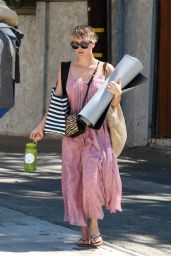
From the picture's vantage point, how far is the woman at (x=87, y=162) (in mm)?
6707

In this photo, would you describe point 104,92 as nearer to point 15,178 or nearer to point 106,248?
point 106,248

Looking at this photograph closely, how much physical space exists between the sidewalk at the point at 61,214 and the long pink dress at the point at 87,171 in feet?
1.24

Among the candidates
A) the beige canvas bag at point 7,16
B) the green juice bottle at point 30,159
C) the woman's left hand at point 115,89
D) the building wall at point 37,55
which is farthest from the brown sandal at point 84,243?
the building wall at point 37,55

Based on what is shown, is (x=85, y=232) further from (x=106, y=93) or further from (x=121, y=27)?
(x=121, y=27)

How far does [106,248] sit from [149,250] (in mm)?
387

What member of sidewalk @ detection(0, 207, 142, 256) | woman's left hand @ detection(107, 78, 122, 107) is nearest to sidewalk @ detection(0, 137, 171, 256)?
sidewalk @ detection(0, 207, 142, 256)

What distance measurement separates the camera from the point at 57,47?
672 inches

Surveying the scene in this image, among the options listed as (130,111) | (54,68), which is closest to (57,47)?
(54,68)

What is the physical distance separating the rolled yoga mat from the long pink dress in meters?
0.14

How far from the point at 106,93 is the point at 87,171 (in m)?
0.65

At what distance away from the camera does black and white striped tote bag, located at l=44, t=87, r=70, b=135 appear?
6770mm

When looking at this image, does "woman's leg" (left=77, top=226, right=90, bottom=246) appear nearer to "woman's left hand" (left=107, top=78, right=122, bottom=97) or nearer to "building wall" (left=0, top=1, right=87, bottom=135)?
"woman's left hand" (left=107, top=78, right=122, bottom=97)

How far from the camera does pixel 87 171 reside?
668 cm

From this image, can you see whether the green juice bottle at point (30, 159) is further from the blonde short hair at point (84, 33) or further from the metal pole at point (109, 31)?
the metal pole at point (109, 31)
